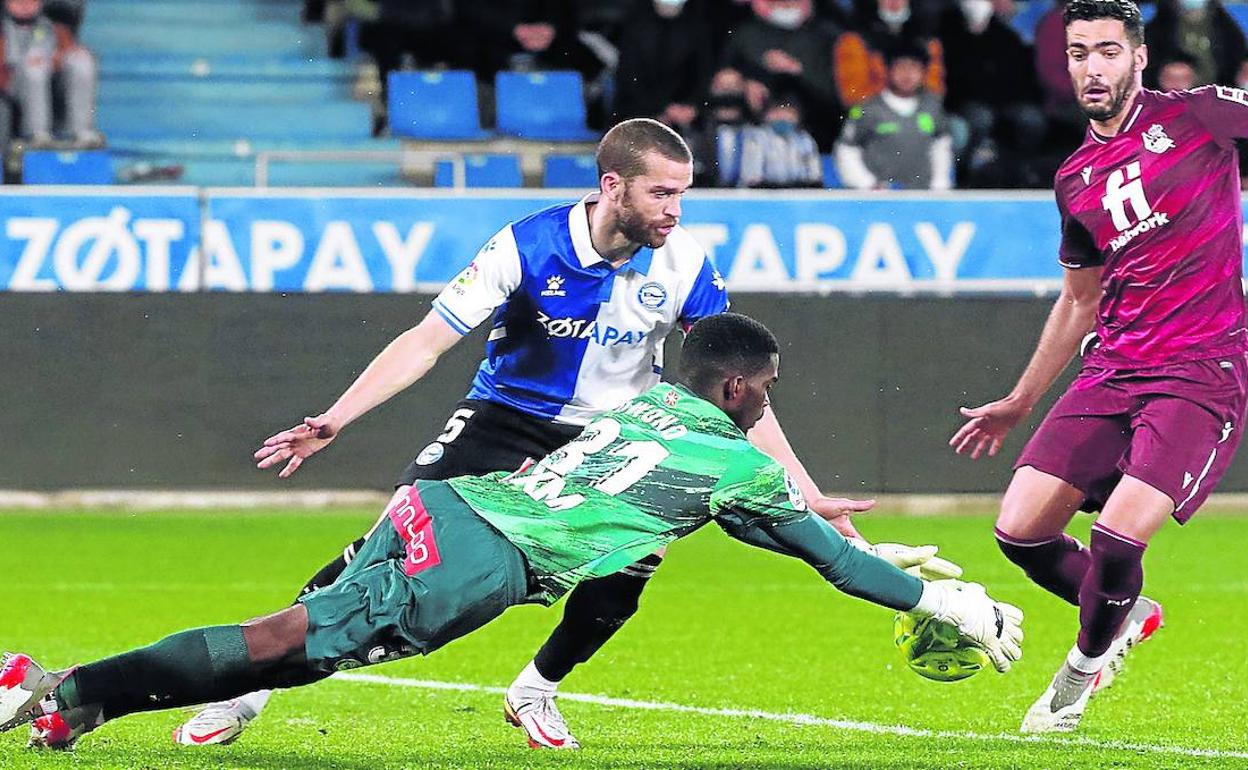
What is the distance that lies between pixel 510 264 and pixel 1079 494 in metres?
2.05

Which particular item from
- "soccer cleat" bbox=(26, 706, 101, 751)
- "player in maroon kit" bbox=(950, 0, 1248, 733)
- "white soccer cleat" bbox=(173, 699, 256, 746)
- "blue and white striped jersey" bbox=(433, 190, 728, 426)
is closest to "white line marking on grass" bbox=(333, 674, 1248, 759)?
"player in maroon kit" bbox=(950, 0, 1248, 733)

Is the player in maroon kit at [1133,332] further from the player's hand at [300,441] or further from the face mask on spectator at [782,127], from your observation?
the face mask on spectator at [782,127]

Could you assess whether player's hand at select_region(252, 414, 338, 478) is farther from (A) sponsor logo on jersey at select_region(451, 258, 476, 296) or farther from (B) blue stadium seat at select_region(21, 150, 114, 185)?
(B) blue stadium seat at select_region(21, 150, 114, 185)

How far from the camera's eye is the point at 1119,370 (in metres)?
7.16

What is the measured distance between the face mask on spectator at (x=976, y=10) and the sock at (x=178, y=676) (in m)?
15.0

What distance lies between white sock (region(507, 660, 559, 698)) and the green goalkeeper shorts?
4.18 feet

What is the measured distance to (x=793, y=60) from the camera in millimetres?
17625

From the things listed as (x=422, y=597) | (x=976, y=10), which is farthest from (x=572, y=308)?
(x=976, y=10)

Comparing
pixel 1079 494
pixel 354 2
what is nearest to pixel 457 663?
pixel 1079 494

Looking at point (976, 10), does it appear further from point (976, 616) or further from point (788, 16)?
point (976, 616)

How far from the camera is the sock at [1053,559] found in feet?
24.1

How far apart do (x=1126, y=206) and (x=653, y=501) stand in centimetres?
233

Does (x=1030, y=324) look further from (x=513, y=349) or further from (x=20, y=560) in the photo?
(x=513, y=349)

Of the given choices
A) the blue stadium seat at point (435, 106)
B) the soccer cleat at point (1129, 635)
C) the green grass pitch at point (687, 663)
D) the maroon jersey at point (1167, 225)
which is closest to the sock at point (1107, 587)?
the soccer cleat at point (1129, 635)
